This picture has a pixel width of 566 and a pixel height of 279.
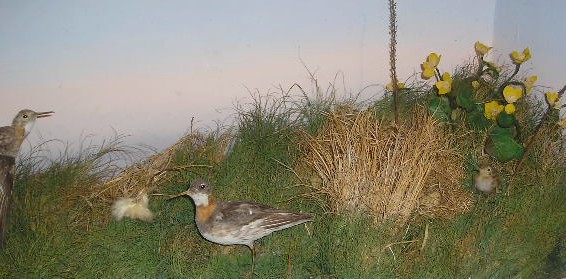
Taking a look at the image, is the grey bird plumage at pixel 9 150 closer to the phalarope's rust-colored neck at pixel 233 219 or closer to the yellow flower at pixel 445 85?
the phalarope's rust-colored neck at pixel 233 219

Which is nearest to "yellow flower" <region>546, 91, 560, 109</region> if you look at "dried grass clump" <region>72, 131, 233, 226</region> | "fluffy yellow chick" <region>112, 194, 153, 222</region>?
"dried grass clump" <region>72, 131, 233, 226</region>

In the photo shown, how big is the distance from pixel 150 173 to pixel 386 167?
1.14m

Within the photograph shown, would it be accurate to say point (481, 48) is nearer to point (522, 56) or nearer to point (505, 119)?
point (522, 56)

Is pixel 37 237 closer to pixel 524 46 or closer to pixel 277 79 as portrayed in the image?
pixel 277 79

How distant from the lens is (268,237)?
284 centimetres

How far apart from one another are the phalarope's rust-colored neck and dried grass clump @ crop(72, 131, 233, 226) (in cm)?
38

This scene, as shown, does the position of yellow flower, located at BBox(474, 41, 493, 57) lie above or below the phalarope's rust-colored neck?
above

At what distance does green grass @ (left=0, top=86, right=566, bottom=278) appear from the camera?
256cm

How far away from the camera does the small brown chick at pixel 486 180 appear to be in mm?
3078

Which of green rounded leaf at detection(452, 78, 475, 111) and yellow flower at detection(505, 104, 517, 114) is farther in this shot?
green rounded leaf at detection(452, 78, 475, 111)

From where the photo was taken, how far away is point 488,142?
329 centimetres

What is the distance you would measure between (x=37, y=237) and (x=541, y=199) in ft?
7.81

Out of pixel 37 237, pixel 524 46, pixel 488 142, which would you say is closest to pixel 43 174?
pixel 37 237

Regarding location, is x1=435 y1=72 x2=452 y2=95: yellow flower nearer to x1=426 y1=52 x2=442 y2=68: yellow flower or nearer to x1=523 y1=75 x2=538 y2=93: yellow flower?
x1=426 y1=52 x2=442 y2=68: yellow flower
